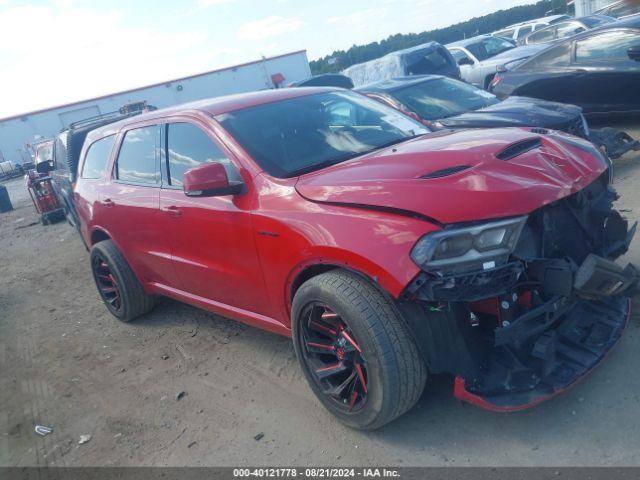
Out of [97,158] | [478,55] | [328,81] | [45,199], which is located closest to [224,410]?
[97,158]

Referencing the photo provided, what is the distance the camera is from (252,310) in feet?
12.0

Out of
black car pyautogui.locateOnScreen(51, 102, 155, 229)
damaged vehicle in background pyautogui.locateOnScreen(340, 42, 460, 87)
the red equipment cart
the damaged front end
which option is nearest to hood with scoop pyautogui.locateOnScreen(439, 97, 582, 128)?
the damaged front end

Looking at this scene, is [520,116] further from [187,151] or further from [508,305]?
[508,305]

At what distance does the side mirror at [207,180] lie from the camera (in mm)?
3164

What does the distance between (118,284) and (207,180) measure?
242cm

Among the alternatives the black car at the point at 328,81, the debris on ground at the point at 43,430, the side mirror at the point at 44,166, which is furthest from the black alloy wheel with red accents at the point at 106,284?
the black car at the point at 328,81

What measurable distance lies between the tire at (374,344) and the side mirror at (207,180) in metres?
0.80

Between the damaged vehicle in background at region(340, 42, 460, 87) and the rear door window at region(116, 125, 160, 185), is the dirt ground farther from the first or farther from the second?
the damaged vehicle in background at region(340, 42, 460, 87)

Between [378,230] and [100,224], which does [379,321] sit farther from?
[100,224]

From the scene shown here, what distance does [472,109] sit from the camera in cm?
716

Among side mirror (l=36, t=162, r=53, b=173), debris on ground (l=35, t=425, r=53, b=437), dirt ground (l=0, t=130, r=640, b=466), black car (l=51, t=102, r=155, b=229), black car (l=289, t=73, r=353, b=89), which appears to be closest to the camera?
dirt ground (l=0, t=130, r=640, b=466)

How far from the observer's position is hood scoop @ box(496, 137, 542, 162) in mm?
2910

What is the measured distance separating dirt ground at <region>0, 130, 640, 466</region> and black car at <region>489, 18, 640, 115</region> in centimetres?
214

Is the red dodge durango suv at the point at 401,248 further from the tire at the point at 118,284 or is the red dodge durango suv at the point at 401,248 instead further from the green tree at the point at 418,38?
the green tree at the point at 418,38
